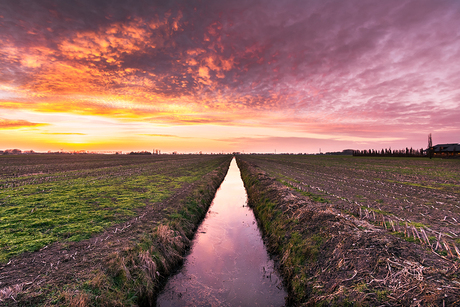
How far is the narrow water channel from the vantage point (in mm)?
8008

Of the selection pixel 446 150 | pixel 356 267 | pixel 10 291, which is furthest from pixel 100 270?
pixel 446 150

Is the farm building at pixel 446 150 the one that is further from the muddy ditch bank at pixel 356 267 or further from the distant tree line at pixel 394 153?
the muddy ditch bank at pixel 356 267

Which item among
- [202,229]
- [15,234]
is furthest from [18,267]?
[202,229]

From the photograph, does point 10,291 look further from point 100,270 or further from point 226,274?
point 226,274

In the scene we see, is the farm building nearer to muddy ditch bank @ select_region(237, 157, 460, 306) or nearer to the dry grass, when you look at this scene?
muddy ditch bank @ select_region(237, 157, 460, 306)

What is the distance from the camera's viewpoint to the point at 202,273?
31.8ft

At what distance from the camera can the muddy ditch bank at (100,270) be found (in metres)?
5.91

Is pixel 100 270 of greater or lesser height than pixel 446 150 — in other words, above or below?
below

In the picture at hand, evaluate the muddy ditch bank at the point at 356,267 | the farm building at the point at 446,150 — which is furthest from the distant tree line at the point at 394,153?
the muddy ditch bank at the point at 356,267

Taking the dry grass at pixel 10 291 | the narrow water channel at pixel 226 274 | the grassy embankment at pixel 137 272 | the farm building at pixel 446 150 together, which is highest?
the farm building at pixel 446 150

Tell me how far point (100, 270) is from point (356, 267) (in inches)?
349

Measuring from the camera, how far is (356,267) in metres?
6.76

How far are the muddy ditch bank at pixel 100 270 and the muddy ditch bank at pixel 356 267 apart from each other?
5.68m

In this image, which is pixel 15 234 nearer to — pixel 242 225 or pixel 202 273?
pixel 202 273
